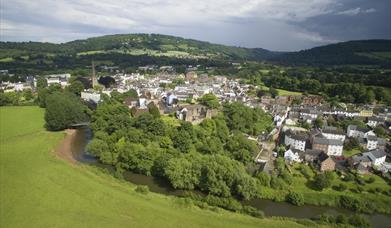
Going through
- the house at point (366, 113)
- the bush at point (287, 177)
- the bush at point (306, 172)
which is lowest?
the bush at point (306, 172)

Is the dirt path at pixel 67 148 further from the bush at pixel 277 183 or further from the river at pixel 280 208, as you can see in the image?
the bush at pixel 277 183

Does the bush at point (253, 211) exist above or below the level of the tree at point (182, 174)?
below

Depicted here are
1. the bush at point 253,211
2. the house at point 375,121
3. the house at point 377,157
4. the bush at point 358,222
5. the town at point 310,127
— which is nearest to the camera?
the bush at point 358,222

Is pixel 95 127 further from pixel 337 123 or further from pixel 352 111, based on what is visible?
pixel 352 111

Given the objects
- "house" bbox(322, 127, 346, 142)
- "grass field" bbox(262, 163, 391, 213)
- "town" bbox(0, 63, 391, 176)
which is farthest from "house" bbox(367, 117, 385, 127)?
"grass field" bbox(262, 163, 391, 213)

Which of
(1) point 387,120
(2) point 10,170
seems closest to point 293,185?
(2) point 10,170

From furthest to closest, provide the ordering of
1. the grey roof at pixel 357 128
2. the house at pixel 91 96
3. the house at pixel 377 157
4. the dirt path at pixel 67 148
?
the house at pixel 91 96, the grey roof at pixel 357 128, the dirt path at pixel 67 148, the house at pixel 377 157

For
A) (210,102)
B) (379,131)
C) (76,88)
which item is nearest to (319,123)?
(379,131)

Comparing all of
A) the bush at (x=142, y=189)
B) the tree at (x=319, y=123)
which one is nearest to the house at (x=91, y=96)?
the bush at (x=142, y=189)
